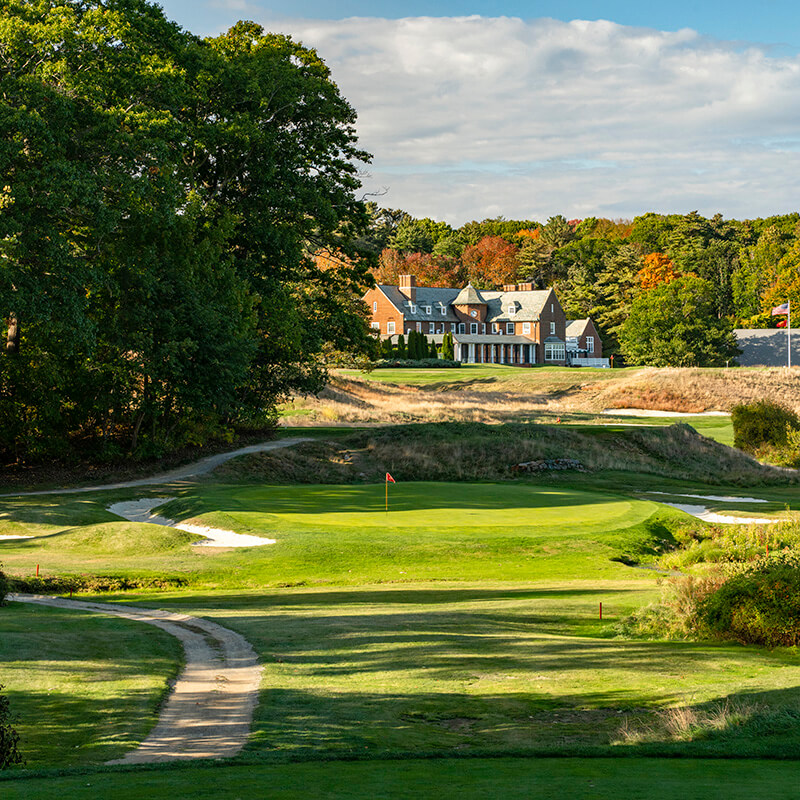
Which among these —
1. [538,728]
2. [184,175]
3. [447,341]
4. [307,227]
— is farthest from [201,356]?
[447,341]

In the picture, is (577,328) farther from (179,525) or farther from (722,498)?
(179,525)

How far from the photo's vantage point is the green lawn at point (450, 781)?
6.40 metres

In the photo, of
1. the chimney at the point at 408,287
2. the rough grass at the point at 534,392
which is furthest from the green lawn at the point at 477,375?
the chimney at the point at 408,287

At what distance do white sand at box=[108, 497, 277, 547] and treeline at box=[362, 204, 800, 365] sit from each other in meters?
72.8

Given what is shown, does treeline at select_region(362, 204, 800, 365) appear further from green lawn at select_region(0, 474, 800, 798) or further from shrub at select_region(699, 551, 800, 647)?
shrub at select_region(699, 551, 800, 647)

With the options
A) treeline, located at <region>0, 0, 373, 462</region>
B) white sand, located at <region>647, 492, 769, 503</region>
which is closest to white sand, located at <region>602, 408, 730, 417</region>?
treeline, located at <region>0, 0, 373, 462</region>

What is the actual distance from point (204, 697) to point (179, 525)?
1535cm

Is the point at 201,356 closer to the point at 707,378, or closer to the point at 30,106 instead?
the point at 30,106

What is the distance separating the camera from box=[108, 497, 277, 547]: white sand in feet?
73.8

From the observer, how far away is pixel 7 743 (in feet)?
25.5

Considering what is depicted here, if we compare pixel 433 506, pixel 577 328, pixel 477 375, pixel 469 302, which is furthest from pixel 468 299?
pixel 433 506

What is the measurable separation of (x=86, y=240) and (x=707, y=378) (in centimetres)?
5671

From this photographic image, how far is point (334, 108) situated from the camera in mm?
41125

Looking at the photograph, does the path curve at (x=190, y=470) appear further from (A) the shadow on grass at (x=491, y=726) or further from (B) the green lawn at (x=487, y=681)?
(A) the shadow on grass at (x=491, y=726)
